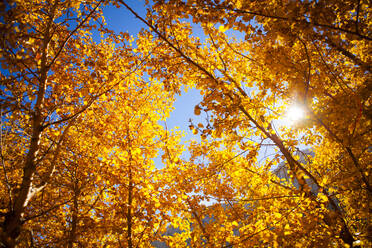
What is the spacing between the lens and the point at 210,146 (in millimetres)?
4277

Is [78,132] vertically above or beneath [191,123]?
above

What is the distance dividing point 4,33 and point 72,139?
15.7 feet

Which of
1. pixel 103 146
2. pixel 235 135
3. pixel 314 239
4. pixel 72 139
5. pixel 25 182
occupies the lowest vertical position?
pixel 314 239

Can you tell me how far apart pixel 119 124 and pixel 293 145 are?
17.3 ft

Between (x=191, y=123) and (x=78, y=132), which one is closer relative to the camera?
(x=191, y=123)

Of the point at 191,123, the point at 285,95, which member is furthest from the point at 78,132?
the point at 285,95

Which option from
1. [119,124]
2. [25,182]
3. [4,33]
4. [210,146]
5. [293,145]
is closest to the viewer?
[4,33]

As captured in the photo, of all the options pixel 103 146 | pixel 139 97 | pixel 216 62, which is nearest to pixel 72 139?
pixel 103 146

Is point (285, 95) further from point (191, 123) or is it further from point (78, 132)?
point (78, 132)

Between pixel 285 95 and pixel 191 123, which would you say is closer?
pixel 191 123

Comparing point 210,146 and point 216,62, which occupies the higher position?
point 216,62

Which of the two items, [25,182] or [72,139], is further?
[72,139]

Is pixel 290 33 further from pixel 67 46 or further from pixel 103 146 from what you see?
pixel 103 146

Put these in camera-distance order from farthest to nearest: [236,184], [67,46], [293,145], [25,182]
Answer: [236,184] < [67,46] < [293,145] < [25,182]
